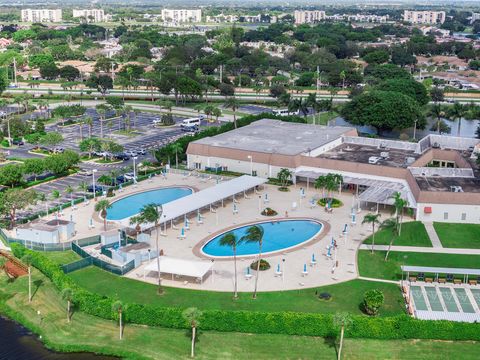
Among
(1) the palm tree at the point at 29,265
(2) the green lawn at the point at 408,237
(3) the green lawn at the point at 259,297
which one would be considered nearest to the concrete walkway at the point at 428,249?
(2) the green lawn at the point at 408,237

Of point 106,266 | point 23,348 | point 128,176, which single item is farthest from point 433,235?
point 128,176

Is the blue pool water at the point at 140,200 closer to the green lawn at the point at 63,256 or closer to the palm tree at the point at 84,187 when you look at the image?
the palm tree at the point at 84,187

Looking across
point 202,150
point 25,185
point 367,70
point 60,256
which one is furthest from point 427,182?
point 367,70

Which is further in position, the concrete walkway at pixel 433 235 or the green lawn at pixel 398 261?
the concrete walkway at pixel 433 235

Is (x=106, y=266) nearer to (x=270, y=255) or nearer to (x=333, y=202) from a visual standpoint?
(x=270, y=255)

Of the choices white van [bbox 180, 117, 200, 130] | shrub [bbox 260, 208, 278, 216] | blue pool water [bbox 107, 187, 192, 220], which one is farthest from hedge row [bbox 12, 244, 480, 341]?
white van [bbox 180, 117, 200, 130]

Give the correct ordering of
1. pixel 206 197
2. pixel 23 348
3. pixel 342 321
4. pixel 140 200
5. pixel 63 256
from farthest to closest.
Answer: pixel 140 200 → pixel 206 197 → pixel 63 256 → pixel 23 348 → pixel 342 321

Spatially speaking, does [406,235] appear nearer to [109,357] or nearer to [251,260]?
[251,260]
